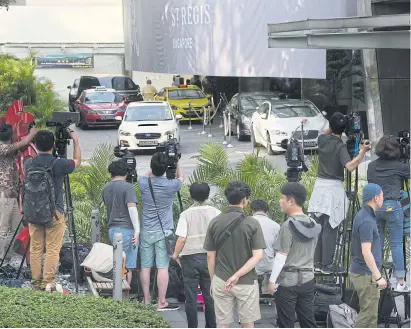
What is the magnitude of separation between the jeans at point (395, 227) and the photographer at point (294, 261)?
145cm

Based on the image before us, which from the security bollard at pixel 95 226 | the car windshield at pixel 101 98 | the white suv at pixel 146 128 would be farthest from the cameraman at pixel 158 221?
the car windshield at pixel 101 98

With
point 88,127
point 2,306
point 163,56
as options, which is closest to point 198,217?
point 2,306

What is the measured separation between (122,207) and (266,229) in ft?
5.49

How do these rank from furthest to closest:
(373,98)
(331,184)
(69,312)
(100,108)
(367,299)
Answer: (100,108), (373,98), (331,184), (367,299), (69,312)

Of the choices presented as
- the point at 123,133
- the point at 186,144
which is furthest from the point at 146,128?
the point at 186,144

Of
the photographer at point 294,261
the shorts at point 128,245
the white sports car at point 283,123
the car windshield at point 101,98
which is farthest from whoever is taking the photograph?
the car windshield at point 101,98

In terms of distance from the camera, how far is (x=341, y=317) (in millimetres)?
9750

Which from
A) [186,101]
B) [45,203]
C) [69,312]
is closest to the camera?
[69,312]

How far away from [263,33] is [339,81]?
7.62m

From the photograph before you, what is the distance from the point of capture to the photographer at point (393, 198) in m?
10.1

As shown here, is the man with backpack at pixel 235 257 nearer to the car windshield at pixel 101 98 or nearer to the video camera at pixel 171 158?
the video camera at pixel 171 158

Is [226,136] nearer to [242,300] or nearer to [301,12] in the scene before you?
[301,12]

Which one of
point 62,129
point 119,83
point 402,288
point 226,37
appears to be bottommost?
point 402,288

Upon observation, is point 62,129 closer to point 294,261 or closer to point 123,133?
point 294,261
